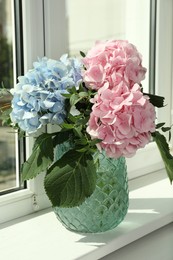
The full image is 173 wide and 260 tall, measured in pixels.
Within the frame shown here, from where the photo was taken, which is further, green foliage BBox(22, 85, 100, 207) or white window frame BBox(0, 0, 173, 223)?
white window frame BBox(0, 0, 173, 223)

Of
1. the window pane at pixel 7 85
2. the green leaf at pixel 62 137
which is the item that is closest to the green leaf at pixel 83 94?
the green leaf at pixel 62 137

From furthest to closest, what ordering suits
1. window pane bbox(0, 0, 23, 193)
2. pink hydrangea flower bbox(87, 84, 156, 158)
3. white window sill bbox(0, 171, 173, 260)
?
1. window pane bbox(0, 0, 23, 193)
2. white window sill bbox(0, 171, 173, 260)
3. pink hydrangea flower bbox(87, 84, 156, 158)

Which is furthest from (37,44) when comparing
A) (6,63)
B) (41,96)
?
(41,96)

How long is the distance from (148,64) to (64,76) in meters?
0.69

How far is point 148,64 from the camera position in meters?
1.66

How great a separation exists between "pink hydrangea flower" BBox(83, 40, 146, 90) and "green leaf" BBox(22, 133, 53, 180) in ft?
0.48

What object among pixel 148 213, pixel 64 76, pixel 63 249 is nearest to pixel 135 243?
pixel 148 213

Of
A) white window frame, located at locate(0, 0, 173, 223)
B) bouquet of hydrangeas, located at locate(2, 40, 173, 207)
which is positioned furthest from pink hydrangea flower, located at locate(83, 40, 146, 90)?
white window frame, located at locate(0, 0, 173, 223)

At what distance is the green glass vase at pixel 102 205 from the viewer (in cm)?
109

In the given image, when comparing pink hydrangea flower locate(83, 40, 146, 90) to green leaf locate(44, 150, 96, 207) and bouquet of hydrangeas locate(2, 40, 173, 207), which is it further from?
green leaf locate(44, 150, 96, 207)

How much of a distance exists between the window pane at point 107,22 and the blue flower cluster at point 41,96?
30cm

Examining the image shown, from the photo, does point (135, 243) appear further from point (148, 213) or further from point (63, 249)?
point (63, 249)

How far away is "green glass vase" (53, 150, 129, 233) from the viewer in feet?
3.58

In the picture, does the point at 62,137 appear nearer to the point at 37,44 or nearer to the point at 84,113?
the point at 84,113
